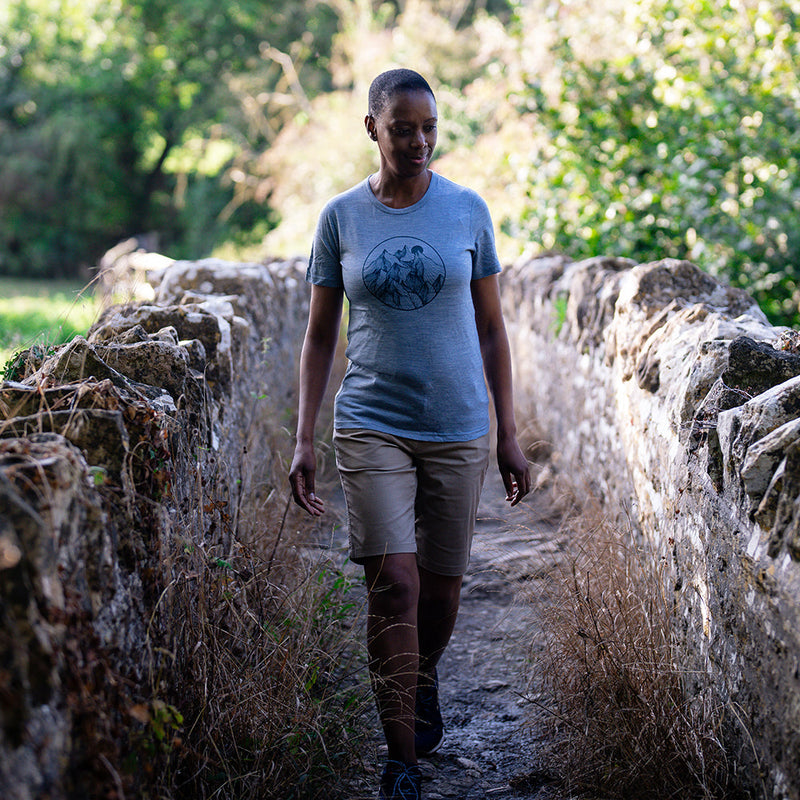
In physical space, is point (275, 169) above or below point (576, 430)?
above

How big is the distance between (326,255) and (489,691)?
166 cm

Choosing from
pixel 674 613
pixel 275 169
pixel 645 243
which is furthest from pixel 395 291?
pixel 275 169

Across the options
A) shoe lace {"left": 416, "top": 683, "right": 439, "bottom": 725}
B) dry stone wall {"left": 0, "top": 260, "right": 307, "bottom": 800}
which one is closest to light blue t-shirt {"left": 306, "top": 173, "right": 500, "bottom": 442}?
dry stone wall {"left": 0, "top": 260, "right": 307, "bottom": 800}

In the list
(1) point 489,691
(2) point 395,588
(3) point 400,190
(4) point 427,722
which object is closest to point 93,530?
(2) point 395,588

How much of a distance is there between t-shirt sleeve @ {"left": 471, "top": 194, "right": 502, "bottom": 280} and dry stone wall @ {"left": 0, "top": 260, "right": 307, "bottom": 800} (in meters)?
0.94

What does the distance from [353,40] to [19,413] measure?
17.1 m

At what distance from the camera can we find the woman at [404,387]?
8.21ft

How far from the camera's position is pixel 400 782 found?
7.75 feet

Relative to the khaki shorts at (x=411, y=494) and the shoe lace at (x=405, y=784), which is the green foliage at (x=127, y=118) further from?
the shoe lace at (x=405, y=784)

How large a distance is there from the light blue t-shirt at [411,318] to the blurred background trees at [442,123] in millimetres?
3959

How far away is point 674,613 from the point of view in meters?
2.74

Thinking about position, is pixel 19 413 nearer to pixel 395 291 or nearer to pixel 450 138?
pixel 395 291

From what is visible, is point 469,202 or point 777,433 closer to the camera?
point 777,433

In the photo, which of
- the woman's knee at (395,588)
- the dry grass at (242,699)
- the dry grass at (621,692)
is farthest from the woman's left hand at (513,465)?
the dry grass at (242,699)
